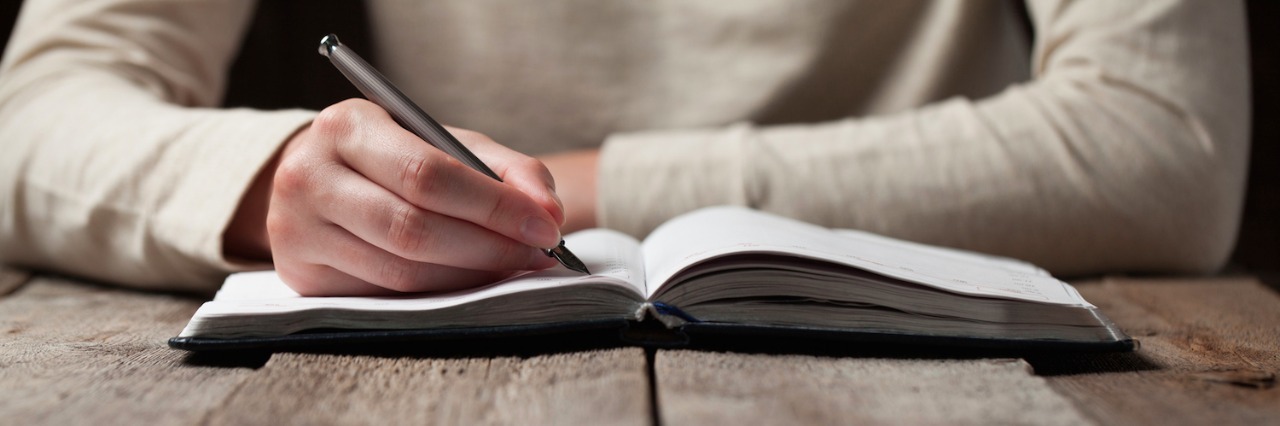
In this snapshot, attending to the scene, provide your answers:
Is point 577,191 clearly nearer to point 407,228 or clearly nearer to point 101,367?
point 407,228

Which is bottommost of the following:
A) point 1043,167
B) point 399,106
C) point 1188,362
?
point 1188,362

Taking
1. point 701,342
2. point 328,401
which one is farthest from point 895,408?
point 328,401

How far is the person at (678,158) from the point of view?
0.63m

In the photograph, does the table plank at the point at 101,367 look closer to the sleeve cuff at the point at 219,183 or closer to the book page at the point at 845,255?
the sleeve cuff at the point at 219,183

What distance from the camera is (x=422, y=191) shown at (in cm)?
58

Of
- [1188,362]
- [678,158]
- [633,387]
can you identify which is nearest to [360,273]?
[633,387]

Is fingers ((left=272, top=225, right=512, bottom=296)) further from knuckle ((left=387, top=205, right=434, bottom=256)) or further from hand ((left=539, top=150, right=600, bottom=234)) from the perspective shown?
hand ((left=539, top=150, right=600, bottom=234))

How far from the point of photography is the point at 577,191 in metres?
0.99

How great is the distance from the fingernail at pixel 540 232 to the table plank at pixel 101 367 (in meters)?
0.20

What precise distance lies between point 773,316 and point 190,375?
14.9 inches

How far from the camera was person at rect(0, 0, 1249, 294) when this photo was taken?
627 mm

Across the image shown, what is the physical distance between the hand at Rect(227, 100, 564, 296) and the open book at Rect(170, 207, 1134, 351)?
0.03 m

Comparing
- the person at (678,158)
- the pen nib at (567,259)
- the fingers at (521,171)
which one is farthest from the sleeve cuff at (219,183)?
the pen nib at (567,259)

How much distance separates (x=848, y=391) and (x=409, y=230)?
0.30 m
